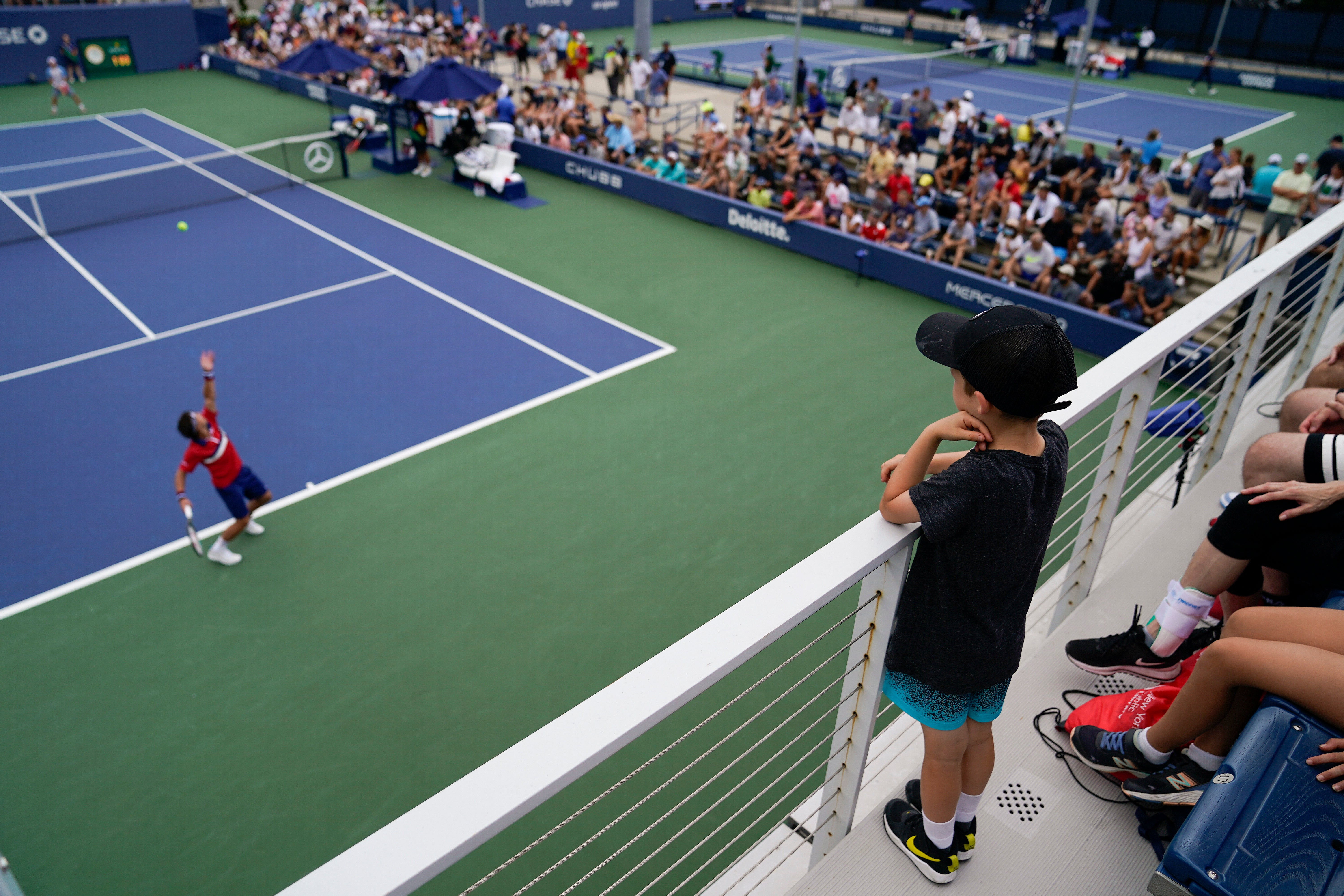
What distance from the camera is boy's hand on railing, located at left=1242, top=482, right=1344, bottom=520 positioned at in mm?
3010

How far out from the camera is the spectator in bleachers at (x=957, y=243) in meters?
15.2

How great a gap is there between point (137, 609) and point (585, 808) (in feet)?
A: 27.3

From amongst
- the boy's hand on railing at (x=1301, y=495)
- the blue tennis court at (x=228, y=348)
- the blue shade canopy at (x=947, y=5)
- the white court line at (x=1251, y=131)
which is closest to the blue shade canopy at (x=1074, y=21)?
the blue shade canopy at (x=947, y=5)

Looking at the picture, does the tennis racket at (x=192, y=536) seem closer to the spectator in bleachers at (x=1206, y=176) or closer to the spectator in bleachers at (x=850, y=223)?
the spectator in bleachers at (x=850, y=223)

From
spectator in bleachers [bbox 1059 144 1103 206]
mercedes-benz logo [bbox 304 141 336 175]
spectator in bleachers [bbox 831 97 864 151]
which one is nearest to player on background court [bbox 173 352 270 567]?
mercedes-benz logo [bbox 304 141 336 175]

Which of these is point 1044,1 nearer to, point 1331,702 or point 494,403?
point 494,403

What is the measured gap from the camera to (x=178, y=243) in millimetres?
16984

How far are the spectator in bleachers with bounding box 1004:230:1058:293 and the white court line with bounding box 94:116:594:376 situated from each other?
23.0ft

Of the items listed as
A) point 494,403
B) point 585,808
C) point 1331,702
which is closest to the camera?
point 585,808

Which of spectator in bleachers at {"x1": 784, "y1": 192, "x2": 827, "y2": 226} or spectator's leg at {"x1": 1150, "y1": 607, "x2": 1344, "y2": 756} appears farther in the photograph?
spectator in bleachers at {"x1": 784, "y1": 192, "x2": 827, "y2": 226}

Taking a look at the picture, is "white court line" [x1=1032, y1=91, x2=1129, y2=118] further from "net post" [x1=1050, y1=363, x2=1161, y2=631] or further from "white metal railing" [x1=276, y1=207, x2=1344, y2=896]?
"net post" [x1=1050, y1=363, x2=1161, y2=631]

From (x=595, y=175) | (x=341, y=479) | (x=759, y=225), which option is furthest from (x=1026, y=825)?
(x=595, y=175)

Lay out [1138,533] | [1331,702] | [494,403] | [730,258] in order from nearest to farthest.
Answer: [1331,702] → [1138,533] → [494,403] → [730,258]

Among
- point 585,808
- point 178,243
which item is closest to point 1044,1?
point 178,243
